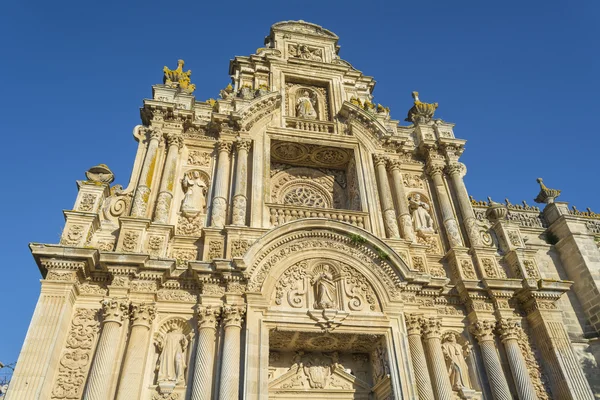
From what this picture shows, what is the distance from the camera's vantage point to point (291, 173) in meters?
15.2

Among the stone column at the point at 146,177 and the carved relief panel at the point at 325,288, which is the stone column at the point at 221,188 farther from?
the carved relief panel at the point at 325,288

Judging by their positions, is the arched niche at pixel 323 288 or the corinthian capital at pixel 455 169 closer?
the arched niche at pixel 323 288

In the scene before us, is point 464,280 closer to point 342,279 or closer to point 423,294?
point 423,294

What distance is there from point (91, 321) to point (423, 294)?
26.9ft

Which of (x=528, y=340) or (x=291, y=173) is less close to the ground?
(x=291, y=173)

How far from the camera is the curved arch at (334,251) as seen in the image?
36.3 feet

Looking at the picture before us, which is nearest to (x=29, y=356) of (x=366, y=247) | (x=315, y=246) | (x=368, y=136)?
(x=315, y=246)

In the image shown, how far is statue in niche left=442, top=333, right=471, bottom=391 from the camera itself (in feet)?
36.0

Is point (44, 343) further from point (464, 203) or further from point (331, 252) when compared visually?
point (464, 203)

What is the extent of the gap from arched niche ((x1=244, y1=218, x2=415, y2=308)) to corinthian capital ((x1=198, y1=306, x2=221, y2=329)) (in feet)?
4.49

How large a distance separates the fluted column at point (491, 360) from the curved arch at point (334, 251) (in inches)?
78.7

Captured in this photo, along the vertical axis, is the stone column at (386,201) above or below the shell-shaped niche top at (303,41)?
below

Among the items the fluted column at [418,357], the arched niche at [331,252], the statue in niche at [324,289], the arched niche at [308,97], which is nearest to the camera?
the fluted column at [418,357]

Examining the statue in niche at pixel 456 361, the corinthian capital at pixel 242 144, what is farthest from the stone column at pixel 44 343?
the statue in niche at pixel 456 361
